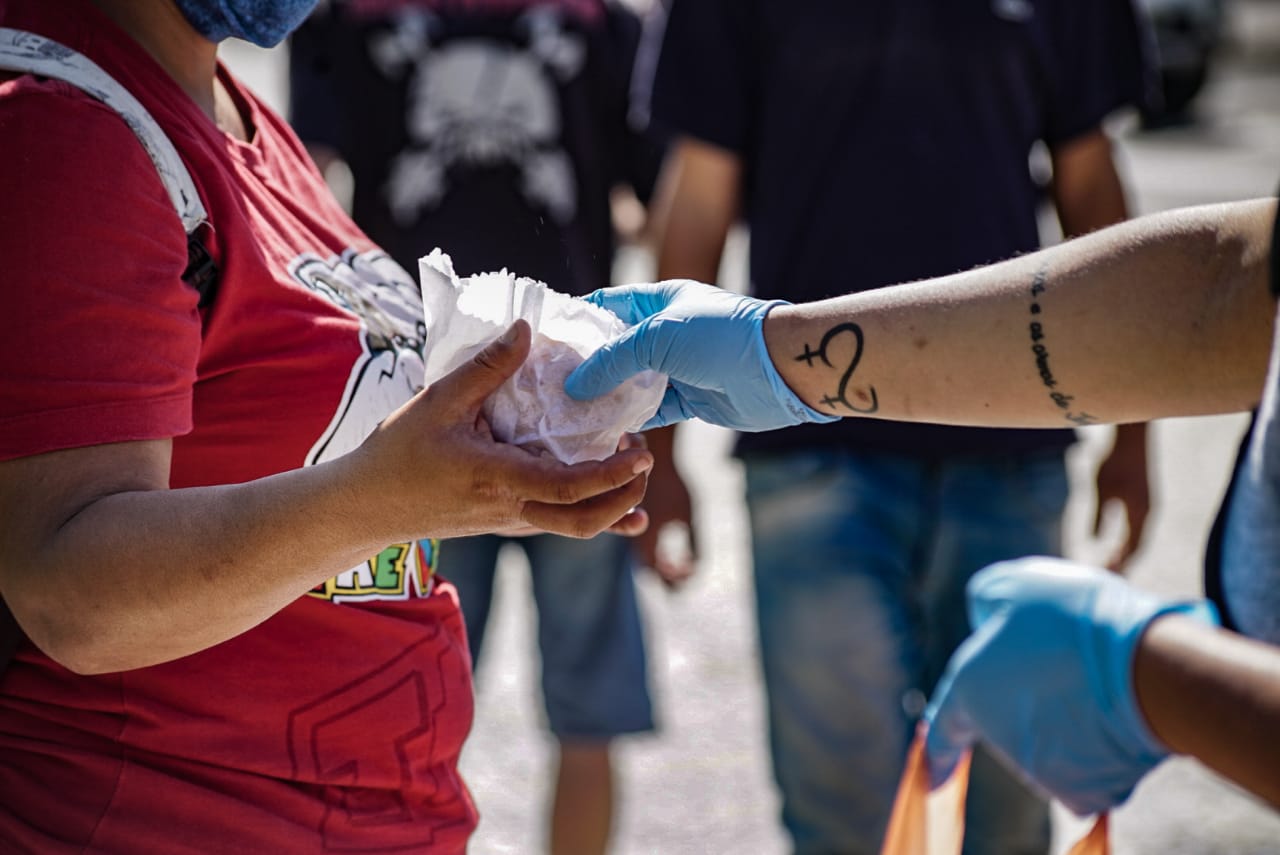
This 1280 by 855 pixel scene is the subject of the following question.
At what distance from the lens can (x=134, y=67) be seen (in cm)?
148

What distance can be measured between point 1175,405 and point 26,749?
1.30 meters

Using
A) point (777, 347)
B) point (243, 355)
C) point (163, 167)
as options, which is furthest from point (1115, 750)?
point (163, 167)

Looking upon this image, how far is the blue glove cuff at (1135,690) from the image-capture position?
192cm

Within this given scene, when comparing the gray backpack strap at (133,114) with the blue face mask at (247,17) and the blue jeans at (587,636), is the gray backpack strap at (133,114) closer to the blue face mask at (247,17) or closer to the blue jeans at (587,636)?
the blue face mask at (247,17)

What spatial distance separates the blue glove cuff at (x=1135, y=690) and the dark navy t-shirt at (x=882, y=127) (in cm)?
83

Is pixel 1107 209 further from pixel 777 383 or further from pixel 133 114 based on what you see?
pixel 133 114

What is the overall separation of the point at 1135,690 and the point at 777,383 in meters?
0.68

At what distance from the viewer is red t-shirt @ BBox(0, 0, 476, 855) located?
4.17 ft

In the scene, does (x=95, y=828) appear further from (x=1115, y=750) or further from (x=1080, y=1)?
(x=1080, y=1)

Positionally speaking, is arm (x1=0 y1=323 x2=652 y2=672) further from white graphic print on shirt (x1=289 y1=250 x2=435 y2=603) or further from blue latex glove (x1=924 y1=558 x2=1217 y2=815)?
blue latex glove (x1=924 y1=558 x2=1217 y2=815)

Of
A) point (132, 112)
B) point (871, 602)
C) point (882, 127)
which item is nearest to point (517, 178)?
point (882, 127)

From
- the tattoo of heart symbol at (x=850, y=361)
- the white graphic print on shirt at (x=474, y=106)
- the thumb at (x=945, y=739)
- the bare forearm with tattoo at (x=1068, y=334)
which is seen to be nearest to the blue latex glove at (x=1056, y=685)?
the thumb at (x=945, y=739)

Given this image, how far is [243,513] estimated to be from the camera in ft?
4.22

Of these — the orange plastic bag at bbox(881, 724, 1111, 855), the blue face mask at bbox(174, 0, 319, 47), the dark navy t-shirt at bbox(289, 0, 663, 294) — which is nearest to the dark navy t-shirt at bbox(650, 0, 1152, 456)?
the dark navy t-shirt at bbox(289, 0, 663, 294)
